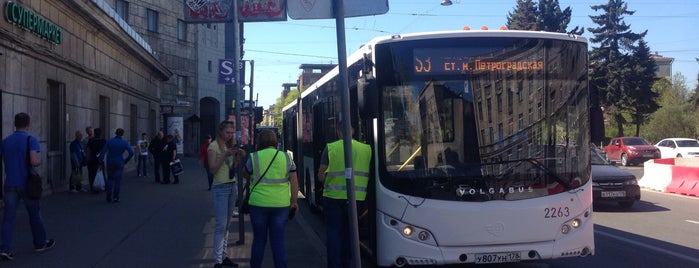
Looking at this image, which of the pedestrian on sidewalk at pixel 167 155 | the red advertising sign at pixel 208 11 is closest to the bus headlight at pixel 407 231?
the red advertising sign at pixel 208 11

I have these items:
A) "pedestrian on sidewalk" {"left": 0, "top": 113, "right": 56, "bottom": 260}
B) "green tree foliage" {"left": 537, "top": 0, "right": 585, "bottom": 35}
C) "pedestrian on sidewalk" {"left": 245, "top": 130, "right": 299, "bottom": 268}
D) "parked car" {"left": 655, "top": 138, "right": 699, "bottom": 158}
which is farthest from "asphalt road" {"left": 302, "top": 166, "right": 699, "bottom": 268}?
"green tree foliage" {"left": 537, "top": 0, "right": 585, "bottom": 35}

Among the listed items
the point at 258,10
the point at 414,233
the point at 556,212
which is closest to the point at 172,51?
the point at 258,10

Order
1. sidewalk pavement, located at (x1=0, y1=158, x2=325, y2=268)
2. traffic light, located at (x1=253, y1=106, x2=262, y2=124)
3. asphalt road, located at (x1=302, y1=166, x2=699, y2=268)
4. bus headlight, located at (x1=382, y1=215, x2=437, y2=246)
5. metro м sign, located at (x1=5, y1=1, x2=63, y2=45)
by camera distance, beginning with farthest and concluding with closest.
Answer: traffic light, located at (x1=253, y1=106, x2=262, y2=124)
metro м sign, located at (x1=5, y1=1, x2=63, y2=45)
asphalt road, located at (x1=302, y1=166, x2=699, y2=268)
sidewalk pavement, located at (x1=0, y1=158, x2=325, y2=268)
bus headlight, located at (x1=382, y1=215, x2=437, y2=246)

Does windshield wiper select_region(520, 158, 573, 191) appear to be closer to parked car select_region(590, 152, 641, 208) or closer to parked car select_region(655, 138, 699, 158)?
parked car select_region(590, 152, 641, 208)

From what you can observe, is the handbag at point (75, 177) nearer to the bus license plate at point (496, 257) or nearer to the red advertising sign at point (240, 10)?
the red advertising sign at point (240, 10)

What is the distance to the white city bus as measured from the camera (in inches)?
251

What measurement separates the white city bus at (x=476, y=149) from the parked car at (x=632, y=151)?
2879 cm

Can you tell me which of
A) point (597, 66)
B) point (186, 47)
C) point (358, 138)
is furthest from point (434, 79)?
point (597, 66)

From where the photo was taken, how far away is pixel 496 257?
21.0ft

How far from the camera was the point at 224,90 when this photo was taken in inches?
1939

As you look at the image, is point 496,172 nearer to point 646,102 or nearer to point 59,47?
point 59,47

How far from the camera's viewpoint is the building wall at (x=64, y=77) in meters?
12.8

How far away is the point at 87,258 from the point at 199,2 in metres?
4.58

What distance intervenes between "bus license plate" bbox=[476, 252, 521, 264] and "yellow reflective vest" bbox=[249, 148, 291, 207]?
2.14 m
